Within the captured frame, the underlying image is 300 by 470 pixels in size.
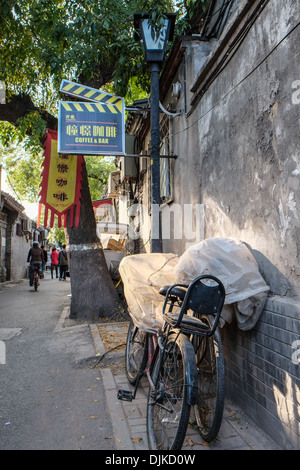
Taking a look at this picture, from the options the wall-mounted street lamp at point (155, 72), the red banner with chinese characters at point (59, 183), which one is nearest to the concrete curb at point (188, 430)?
the wall-mounted street lamp at point (155, 72)

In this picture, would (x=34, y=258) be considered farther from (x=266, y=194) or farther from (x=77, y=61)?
(x=266, y=194)

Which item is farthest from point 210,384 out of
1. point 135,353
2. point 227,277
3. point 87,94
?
point 87,94

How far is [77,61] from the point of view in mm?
7180

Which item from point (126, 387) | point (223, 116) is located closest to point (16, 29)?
point (223, 116)

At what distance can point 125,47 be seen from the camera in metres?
7.35

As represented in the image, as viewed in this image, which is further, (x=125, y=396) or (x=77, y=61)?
(x=77, y=61)

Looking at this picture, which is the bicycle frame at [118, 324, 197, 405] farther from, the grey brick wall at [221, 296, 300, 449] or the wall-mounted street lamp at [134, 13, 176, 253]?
the wall-mounted street lamp at [134, 13, 176, 253]

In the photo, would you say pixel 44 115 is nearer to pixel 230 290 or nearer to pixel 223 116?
pixel 223 116

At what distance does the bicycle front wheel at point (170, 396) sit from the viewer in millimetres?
2479

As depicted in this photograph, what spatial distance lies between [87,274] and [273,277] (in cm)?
568

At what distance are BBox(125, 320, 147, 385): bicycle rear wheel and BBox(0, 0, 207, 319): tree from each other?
347 cm

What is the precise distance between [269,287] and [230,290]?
0.35 m

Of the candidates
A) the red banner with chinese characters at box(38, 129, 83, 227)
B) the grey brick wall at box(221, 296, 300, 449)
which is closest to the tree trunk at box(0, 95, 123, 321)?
the red banner with chinese characters at box(38, 129, 83, 227)

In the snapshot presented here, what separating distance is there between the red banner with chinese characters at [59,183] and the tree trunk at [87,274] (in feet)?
0.95
